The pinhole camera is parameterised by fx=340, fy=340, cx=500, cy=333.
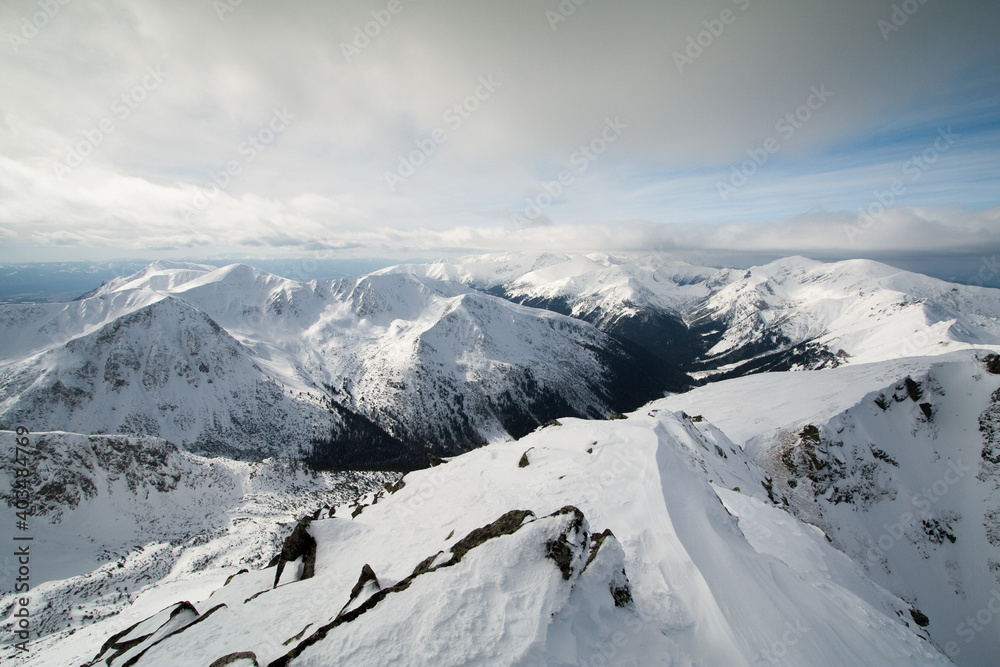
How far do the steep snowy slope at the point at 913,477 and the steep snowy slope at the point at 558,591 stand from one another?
33125 mm

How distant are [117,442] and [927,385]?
170288mm

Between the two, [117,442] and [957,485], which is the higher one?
[117,442]

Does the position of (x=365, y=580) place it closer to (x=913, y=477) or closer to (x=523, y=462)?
(x=523, y=462)

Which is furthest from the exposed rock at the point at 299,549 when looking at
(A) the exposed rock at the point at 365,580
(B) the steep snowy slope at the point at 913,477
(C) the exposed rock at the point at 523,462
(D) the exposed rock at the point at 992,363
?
(D) the exposed rock at the point at 992,363

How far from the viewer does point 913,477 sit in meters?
60.4

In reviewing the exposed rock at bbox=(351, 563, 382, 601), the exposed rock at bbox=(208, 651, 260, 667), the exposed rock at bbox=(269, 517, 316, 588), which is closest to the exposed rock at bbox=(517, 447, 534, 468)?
the exposed rock at bbox=(269, 517, 316, 588)

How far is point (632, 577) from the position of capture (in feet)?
52.1

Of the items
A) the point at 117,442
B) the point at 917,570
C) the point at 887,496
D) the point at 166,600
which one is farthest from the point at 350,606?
the point at 117,442

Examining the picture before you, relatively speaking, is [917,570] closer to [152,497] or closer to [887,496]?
[887,496]

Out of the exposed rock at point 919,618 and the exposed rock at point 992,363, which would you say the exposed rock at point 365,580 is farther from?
the exposed rock at point 992,363

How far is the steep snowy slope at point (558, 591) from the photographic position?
1061cm

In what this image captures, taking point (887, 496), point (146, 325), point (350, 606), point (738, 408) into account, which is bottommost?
point (887, 496)

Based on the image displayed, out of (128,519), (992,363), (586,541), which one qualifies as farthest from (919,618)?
(128,519)

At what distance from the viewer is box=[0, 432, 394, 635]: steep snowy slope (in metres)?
46.9
